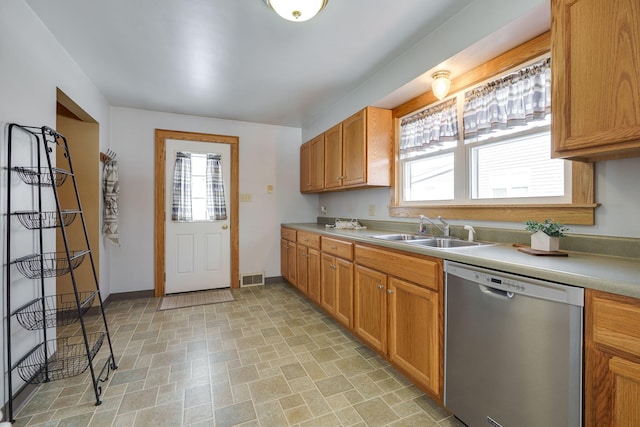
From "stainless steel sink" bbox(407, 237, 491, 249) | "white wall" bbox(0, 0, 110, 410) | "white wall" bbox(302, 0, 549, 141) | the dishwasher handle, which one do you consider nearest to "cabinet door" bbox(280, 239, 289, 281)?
"white wall" bbox(302, 0, 549, 141)

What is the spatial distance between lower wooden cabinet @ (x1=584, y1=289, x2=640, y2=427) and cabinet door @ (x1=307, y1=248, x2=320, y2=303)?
2.26 m

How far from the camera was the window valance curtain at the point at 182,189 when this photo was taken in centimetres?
376

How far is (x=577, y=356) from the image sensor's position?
1.01m

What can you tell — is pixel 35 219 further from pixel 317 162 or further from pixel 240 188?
pixel 317 162

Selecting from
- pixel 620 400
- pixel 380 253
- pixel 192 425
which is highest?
pixel 380 253

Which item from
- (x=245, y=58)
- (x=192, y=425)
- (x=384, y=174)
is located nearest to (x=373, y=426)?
(x=192, y=425)

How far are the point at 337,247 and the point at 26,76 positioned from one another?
97.7 inches

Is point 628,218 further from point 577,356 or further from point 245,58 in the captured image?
point 245,58

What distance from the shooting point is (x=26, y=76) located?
1.74 metres

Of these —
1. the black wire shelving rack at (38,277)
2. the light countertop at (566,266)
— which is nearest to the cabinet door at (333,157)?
the light countertop at (566,266)

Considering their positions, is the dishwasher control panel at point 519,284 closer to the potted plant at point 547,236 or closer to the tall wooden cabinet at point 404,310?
the tall wooden cabinet at point 404,310

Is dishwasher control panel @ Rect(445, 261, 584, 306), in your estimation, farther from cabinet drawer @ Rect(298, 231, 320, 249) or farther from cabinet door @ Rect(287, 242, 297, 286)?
cabinet door @ Rect(287, 242, 297, 286)

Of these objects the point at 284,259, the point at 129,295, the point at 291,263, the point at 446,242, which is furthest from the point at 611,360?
the point at 129,295

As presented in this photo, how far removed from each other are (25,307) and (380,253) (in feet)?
7.44
